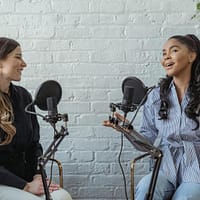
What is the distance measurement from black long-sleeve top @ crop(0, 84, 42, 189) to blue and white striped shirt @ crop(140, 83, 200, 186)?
50 cm

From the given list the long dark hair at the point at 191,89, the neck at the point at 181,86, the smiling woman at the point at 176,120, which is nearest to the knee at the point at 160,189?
the smiling woman at the point at 176,120

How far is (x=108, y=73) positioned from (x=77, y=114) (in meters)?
0.26

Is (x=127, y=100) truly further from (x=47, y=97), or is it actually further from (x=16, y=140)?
(x=16, y=140)

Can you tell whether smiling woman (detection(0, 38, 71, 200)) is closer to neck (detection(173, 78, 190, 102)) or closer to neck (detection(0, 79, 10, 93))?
neck (detection(0, 79, 10, 93))

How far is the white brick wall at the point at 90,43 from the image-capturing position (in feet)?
7.06

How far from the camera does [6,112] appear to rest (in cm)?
180

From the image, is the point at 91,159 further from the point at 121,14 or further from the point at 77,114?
the point at 121,14

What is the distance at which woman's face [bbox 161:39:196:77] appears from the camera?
186 cm

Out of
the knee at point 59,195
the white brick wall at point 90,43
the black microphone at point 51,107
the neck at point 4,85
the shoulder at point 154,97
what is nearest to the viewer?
the black microphone at point 51,107

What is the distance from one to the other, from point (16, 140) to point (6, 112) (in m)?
0.12

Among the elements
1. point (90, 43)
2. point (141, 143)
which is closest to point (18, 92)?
point (90, 43)

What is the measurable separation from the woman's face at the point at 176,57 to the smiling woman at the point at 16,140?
0.61 metres

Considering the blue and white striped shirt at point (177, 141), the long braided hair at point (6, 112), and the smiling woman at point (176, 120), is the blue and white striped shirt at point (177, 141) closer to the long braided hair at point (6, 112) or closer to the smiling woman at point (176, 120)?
the smiling woman at point (176, 120)

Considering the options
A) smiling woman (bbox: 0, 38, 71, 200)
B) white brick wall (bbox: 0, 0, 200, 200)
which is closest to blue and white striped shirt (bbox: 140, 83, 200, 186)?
white brick wall (bbox: 0, 0, 200, 200)
